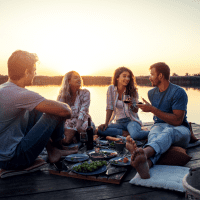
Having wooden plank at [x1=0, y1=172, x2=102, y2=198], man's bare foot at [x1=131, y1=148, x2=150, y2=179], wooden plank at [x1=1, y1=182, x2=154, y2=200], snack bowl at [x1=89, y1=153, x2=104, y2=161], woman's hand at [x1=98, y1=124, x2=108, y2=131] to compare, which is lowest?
wooden plank at [x1=0, y1=172, x2=102, y2=198]

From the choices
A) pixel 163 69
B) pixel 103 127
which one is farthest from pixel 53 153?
pixel 163 69

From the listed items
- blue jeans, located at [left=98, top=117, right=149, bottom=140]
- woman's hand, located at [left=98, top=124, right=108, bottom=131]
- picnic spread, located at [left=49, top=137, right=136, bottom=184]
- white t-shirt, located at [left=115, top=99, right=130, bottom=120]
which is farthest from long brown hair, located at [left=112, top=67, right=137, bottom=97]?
picnic spread, located at [left=49, top=137, right=136, bottom=184]

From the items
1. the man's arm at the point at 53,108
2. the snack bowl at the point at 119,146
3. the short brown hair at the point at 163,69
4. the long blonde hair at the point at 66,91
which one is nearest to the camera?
the man's arm at the point at 53,108

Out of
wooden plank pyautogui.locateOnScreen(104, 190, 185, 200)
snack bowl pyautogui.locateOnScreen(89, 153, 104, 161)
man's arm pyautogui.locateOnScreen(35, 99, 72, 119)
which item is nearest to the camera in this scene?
wooden plank pyautogui.locateOnScreen(104, 190, 185, 200)

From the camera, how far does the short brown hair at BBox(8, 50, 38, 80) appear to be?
6.15 ft

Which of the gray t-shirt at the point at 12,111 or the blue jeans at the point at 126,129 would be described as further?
the blue jeans at the point at 126,129

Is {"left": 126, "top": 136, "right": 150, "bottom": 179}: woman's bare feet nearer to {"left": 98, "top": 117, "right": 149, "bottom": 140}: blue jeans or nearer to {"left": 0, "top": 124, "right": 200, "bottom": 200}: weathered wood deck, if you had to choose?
{"left": 0, "top": 124, "right": 200, "bottom": 200}: weathered wood deck

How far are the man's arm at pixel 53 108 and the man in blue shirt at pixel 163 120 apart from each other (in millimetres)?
733

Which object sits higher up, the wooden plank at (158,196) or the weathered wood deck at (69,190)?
the wooden plank at (158,196)

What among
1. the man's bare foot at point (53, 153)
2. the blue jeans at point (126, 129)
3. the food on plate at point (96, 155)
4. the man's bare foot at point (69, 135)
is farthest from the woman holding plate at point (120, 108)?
the man's bare foot at point (53, 153)

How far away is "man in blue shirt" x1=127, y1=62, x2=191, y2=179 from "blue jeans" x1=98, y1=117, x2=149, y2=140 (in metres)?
0.61

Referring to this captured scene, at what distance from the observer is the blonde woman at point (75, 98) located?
357 cm

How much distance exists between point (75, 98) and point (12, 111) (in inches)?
81.0

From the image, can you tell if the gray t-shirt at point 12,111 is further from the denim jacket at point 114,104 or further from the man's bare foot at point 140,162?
the denim jacket at point 114,104
